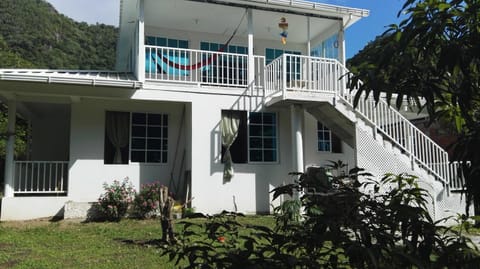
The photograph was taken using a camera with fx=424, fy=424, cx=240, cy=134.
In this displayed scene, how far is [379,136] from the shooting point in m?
10.6

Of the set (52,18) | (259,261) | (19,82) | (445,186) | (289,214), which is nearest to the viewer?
(259,261)

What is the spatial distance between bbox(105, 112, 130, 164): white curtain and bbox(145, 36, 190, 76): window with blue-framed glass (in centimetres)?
153

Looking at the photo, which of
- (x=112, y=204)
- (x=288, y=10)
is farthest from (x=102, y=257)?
(x=288, y=10)

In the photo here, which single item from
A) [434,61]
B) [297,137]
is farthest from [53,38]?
[434,61]

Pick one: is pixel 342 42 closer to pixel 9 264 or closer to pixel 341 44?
pixel 341 44

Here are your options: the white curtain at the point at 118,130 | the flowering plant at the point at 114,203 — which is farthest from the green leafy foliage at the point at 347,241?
the white curtain at the point at 118,130

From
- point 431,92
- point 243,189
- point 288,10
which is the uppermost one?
point 288,10

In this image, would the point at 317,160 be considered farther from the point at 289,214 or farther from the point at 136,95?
the point at 289,214

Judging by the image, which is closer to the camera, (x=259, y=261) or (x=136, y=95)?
(x=259, y=261)

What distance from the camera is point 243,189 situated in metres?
11.5

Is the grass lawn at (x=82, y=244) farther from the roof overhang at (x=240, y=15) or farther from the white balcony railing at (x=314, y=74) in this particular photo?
the roof overhang at (x=240, y=15)

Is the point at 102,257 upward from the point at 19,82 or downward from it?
downward

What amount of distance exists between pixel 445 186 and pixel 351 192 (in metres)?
9.28

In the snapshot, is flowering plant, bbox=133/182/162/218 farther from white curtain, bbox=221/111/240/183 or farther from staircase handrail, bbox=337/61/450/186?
staircase handrail, bbox=337/61/450/186
